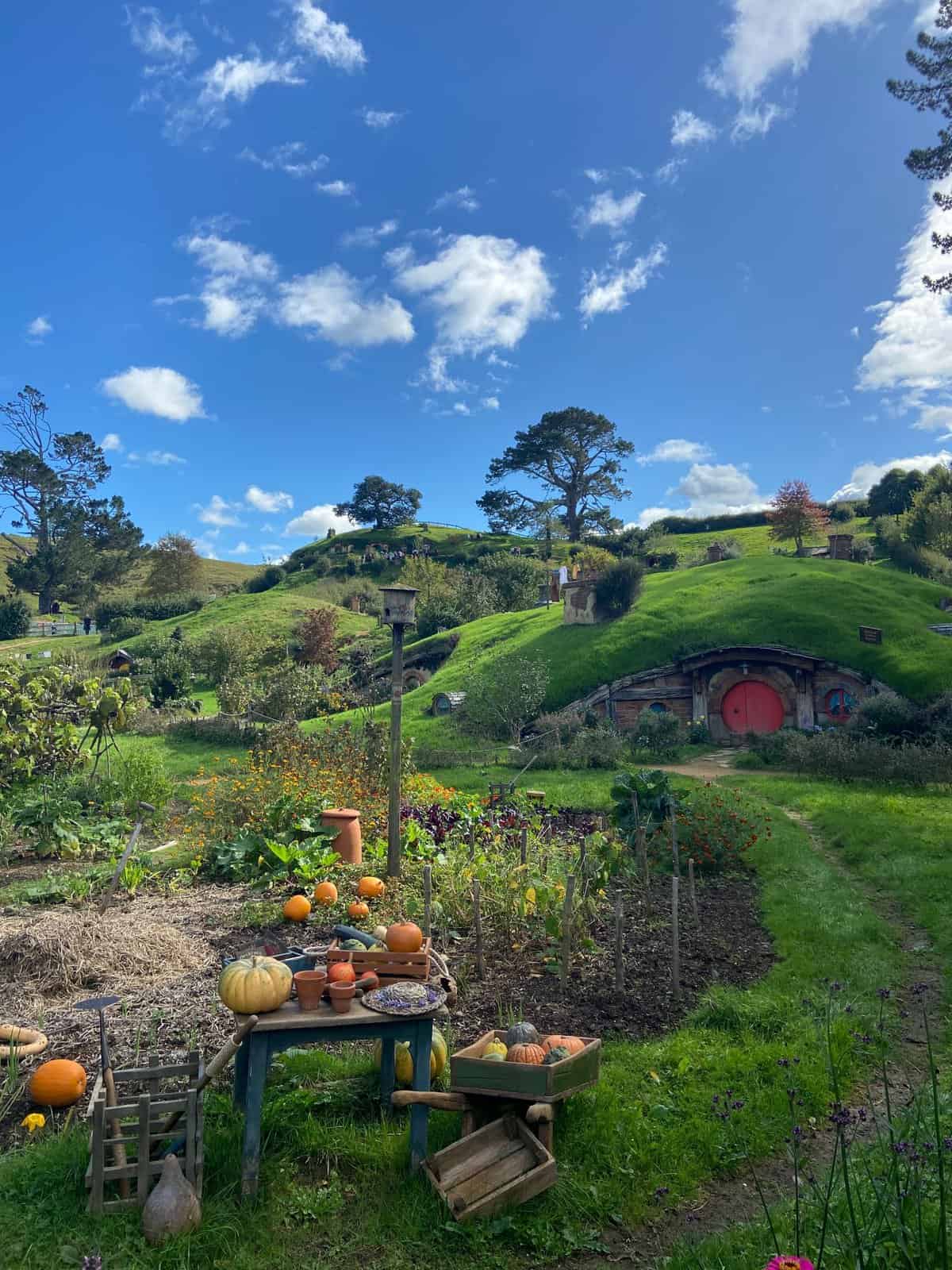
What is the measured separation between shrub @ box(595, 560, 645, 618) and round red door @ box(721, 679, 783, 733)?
7.58m

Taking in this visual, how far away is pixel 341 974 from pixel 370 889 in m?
4.04

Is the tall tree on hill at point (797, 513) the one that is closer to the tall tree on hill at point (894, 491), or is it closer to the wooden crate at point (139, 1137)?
the tall tree on hill at point (894, 491)

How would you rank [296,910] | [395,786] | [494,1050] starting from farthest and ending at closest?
[395,786] → [296,910] → [494,1050]

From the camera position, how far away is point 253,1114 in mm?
3797

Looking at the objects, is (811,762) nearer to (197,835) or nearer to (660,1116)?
(197,835)

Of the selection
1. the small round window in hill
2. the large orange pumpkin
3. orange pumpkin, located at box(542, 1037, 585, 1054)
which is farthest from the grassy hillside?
orange pumpkin, located at box(542, 1037, 585, 1054)

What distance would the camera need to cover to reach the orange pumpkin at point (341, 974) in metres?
4.25

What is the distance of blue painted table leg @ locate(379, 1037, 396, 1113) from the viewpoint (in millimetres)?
4574

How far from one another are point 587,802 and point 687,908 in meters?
6.14

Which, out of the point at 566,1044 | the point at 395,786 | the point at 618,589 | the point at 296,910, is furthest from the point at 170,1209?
the point at 618,589

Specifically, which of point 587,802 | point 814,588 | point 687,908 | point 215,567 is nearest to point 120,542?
point 215,567

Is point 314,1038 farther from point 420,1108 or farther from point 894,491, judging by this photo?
point 894,491

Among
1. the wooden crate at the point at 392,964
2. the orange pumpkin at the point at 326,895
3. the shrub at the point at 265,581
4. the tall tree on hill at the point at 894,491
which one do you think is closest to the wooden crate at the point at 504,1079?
the wooden crate at the point at 392,964

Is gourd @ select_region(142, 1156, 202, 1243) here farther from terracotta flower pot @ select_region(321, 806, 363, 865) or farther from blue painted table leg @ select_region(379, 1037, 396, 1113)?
terracotta flower pot @ select_region(321, 806, 363, 865)
